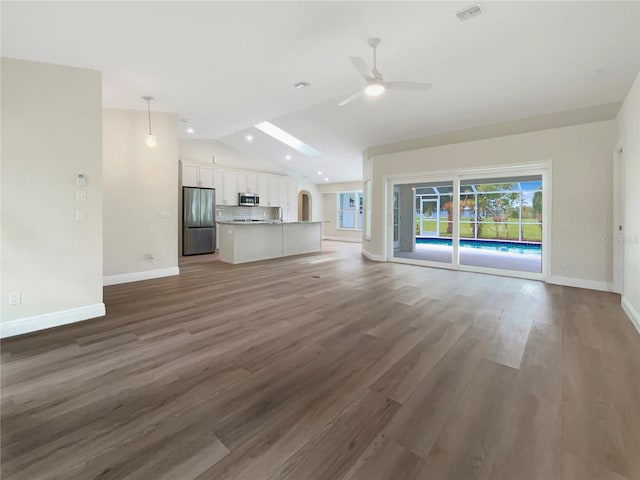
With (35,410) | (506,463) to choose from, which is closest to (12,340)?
(35,410)

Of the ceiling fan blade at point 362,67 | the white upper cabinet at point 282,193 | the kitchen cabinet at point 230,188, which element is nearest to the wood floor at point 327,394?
the ceiling fan blade at point 362,67

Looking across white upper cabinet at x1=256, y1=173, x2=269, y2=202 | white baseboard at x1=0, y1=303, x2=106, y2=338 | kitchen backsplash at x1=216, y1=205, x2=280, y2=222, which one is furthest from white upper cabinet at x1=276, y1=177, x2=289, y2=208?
white baseboard at x1=0, y1=303, x2=106, y2=338

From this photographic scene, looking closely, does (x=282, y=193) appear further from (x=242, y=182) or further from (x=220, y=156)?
(x=220, y=156)

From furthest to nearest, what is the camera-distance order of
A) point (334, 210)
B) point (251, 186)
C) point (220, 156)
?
point (334, 210), point (251, 186), point (220, 156)

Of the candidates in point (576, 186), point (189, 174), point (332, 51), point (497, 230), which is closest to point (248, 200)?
point (189, 174)

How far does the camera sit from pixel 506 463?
1.35m

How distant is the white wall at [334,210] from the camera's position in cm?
1234

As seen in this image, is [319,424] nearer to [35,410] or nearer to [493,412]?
[493,412]

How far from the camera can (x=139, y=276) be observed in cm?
516

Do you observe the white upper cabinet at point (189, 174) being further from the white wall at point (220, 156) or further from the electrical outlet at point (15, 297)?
the electrical outlet at point (15, 297)

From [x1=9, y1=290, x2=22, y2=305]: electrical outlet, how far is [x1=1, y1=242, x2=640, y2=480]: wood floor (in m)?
0.37

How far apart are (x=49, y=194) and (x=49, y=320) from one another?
1305 mm

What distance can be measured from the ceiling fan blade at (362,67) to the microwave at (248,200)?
23.5 feet

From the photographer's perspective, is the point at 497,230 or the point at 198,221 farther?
the point at 497,230
